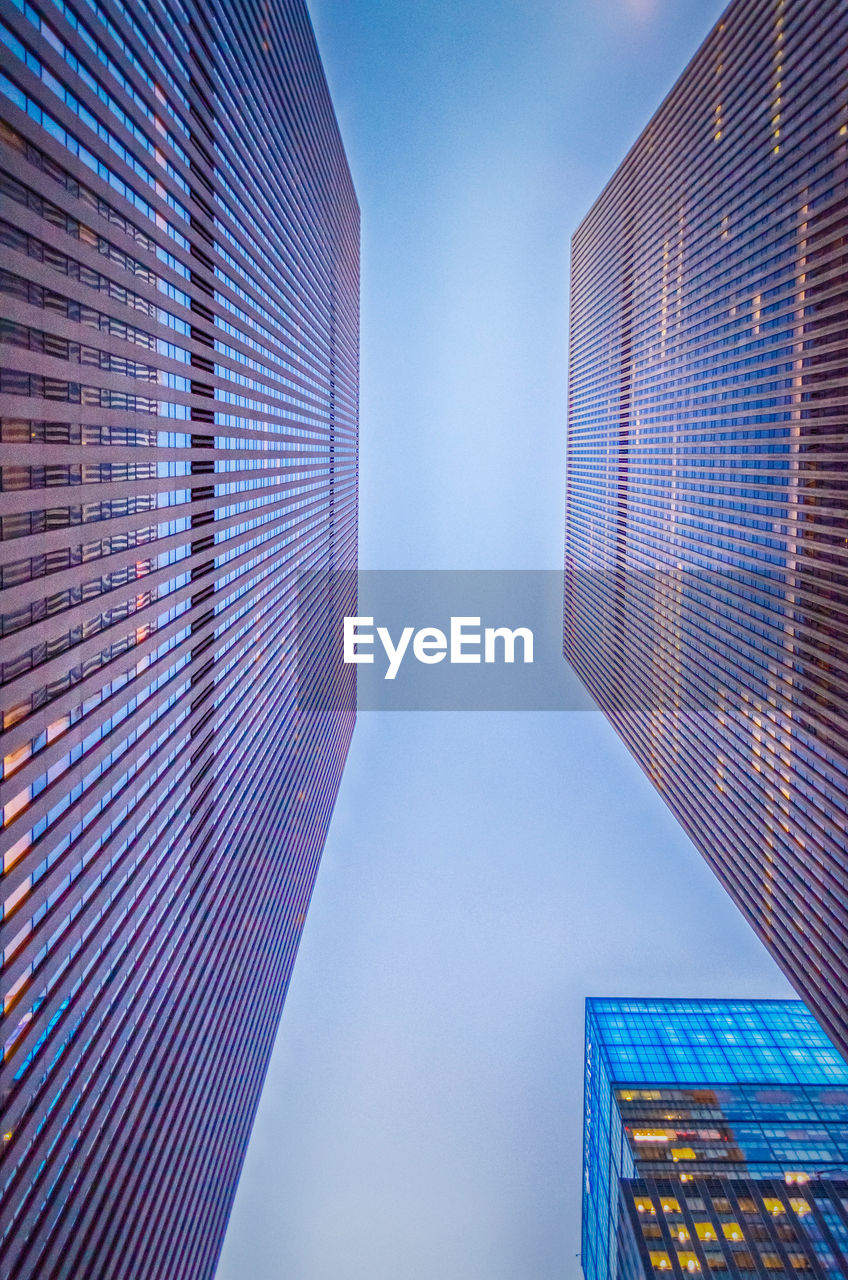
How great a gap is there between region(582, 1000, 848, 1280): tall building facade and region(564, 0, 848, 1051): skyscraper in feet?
86.4

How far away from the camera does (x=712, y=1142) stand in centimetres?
6962

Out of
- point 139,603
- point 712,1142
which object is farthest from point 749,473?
point 712,1142

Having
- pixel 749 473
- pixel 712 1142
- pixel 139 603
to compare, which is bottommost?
pixel 712 1142

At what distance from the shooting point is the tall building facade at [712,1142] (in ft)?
201

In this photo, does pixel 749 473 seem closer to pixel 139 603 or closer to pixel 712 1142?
pixel 139 603

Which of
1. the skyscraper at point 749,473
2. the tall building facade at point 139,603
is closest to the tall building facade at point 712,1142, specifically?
the skyscraper at point 749,473

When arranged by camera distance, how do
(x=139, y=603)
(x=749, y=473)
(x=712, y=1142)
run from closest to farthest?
(x=139, y=603), (x=712, y=1142), (x=749, y=473)

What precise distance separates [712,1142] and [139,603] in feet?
275

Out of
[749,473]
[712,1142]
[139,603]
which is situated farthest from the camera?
[749,473]

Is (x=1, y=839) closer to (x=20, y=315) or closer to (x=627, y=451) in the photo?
(x=20, y=315)

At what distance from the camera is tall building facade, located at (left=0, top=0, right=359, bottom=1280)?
2764 centimetres

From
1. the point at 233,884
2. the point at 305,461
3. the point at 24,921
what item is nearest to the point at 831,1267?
the point at 233,884

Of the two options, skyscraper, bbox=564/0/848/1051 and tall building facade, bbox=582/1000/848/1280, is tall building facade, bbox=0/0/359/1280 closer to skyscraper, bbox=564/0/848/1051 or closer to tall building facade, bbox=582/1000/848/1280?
tall building facade, bbox=582/1000/848/1280

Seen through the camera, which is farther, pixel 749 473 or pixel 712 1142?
pixel 749 473
